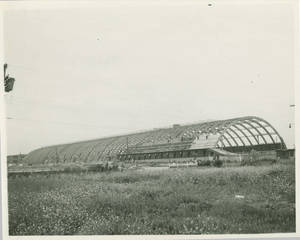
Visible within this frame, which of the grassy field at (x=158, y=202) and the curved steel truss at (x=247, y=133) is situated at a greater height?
the curved steel truss at (x=247, y=133)

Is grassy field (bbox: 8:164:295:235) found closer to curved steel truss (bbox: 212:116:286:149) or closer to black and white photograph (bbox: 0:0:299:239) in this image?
black and white photograph (bbox: 0:0:299:239)

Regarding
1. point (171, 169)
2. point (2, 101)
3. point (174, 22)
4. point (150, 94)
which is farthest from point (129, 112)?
point (2, 101)

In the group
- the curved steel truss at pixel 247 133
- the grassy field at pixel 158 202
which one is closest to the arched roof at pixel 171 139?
the curved steel truss at pixel 247 133

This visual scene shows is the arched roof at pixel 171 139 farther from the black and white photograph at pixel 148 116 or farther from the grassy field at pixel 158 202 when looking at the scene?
the grassy field at pixel 158 202

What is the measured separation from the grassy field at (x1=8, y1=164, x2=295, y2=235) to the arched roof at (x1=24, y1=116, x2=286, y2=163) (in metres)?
0.42

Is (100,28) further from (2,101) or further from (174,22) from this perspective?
(2,101)

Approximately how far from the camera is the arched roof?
8.38 metres

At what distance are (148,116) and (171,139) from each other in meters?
0.62

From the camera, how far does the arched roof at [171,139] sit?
8.38 m

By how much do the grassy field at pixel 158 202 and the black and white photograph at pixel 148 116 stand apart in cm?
2

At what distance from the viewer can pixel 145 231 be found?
8.09 meters

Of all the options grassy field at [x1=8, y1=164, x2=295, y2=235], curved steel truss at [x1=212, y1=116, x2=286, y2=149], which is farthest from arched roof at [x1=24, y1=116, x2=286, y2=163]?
grassy field at [x1=8, y1=164, x2=295, y2=235]

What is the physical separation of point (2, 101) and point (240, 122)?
175 inches

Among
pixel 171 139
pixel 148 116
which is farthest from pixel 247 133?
pixel 148 116
